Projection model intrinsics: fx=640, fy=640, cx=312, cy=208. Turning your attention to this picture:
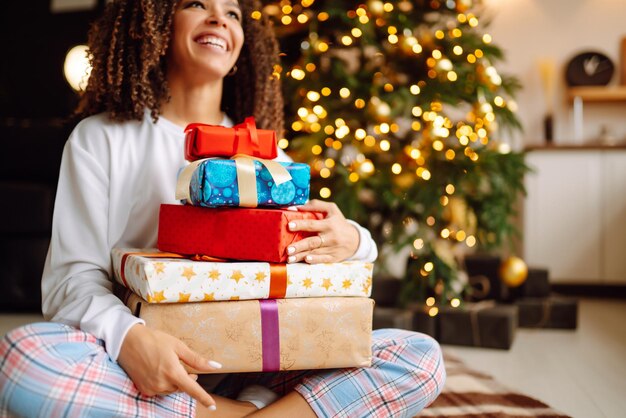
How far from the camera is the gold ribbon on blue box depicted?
2.93ft

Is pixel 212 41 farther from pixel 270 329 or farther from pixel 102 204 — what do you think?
pixel 270 329

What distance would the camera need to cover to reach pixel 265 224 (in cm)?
89

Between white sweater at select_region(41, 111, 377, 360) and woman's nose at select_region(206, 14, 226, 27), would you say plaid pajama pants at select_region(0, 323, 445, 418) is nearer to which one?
white sweater at select_region(41, 111, 377, 360)

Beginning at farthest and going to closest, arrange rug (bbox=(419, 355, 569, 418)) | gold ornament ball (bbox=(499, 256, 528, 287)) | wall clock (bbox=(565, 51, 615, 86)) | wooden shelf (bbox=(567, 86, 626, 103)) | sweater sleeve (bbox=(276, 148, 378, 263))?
wall clock (bbox=(565, 51, 615, 86)) → wooden shelf (bbox=(567, 86, 626, 103)) → gold ornament ball (bbox=(499, 256, 528, 287)) → rug (bbox=(419, 355, 569, 418)) → sweater sleeve (bbox=(276, 148, 378, 263))

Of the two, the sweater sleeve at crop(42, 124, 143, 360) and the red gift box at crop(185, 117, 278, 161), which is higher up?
the red gift box at crop(185, 117, 278, 161)

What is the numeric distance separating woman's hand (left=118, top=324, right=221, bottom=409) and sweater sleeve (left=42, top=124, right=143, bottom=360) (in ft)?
0.13

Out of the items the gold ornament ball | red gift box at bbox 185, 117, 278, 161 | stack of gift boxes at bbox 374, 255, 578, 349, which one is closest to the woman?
red gift box at bbox 185, 117, 278, 161

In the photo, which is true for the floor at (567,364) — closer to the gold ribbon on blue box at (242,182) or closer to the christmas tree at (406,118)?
the christmas tree at (406,118)

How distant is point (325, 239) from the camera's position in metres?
0.98

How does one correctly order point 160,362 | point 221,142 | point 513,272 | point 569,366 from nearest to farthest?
point 160,362, point 221,142, point 569,366, point 513,272

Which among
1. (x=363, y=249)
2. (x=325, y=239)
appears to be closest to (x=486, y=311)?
(x=363, y=249)

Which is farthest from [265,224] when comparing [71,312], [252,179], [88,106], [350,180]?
[350,180]

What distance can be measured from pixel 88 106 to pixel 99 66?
3.2 inches

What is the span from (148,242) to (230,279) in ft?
1.02
